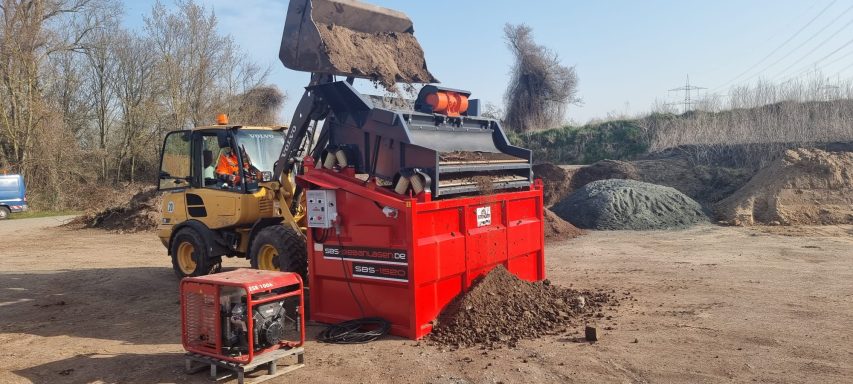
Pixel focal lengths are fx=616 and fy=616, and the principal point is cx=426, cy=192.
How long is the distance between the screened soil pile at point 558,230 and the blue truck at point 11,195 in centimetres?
2146

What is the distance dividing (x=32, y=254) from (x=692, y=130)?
23.0m

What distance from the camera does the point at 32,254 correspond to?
13.3m

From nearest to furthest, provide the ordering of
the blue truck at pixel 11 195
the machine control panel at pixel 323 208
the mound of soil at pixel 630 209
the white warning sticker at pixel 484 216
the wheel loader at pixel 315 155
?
the machine control panel at pixel 323 208 → the wheel loader at pixel 315 155 → the white warning sticker at pixel 484 216 → the mound of soil at pixel 630 209 → the blue truck at pixel 11 195

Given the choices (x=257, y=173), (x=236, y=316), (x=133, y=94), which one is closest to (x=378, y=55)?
(x=257, y=173)

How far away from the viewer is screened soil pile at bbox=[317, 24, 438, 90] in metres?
6.95

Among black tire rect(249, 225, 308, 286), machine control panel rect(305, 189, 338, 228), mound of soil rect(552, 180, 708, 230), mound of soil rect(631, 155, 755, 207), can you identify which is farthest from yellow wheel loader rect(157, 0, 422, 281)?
mound of soil rect(631, 155, 755, 207)

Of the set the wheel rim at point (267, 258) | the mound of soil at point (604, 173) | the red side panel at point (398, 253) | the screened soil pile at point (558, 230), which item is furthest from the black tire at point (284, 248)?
the mound of soil at point (604, 173)

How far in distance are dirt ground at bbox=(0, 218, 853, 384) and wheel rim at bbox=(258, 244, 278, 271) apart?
1.12m

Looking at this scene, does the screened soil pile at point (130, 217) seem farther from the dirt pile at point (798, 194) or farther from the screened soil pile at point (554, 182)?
the dirt pile at point (798, 194)

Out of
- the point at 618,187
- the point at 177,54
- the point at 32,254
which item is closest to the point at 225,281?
the point at 32,254

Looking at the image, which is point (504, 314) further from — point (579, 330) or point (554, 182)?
point (554, 182)

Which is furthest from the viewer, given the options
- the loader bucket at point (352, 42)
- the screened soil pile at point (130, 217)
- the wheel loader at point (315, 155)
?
the screened soil pile at point (130, 217)

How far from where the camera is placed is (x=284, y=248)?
6949 mm

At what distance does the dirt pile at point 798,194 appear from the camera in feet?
51.4
